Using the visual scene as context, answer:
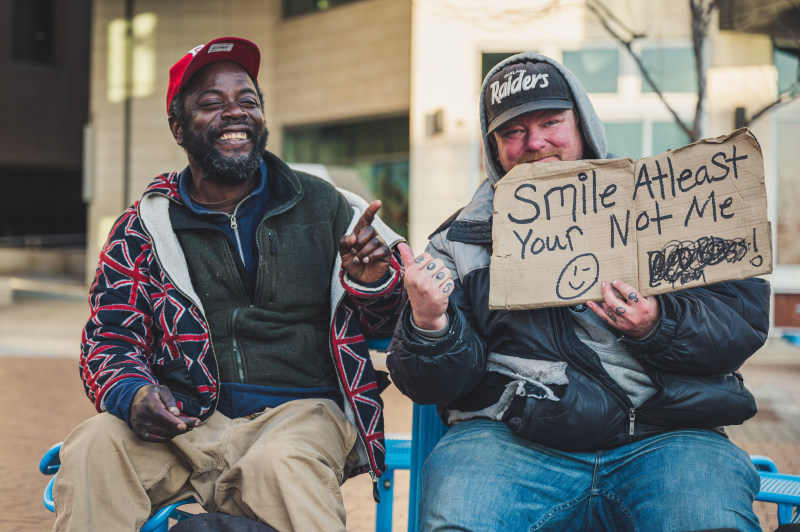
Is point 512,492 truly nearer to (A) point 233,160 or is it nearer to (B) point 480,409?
(B) point 480,409

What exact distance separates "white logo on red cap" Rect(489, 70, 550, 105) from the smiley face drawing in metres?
0.59

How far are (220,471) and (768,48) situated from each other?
1097 centimetres

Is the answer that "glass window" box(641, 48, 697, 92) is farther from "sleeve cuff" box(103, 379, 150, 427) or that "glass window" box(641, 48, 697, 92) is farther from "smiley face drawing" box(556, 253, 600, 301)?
"sleeve cuff" box(103, 379, 150, 427)

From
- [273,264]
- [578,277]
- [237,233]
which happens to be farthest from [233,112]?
[578,277]

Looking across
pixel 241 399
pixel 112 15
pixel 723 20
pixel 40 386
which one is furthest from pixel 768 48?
pixel 112 15

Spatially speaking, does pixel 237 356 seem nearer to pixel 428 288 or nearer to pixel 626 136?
pixel 428 288

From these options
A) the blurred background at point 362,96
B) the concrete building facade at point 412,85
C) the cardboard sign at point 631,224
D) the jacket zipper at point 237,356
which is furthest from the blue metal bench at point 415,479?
the concrete building facade at point 412,85

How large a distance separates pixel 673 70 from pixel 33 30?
1761 cm

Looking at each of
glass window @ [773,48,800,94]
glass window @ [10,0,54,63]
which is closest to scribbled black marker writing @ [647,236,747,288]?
glass window @ [773,48,800,94]

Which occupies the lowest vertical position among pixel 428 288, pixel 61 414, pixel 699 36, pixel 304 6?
pixel 61 414

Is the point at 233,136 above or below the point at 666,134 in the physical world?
below

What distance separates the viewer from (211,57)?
2842 mm

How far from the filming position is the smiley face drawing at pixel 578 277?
2189 mm

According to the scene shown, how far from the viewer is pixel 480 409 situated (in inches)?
96.6
